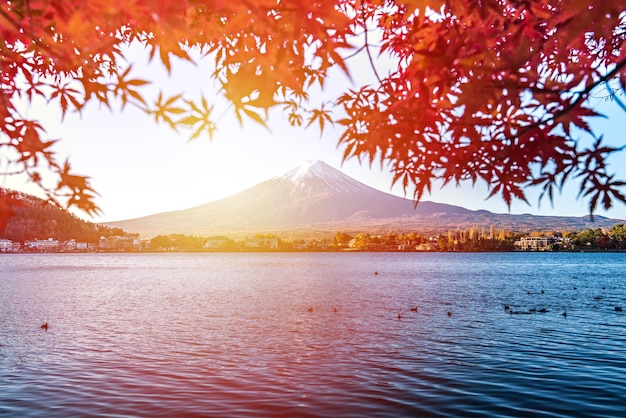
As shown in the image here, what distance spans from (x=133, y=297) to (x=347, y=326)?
30.7m

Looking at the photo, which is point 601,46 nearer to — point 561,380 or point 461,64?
point 461,64

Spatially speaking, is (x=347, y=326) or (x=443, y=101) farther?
(x=347, y=326)

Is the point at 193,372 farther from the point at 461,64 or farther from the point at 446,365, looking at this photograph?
the point at 461,64

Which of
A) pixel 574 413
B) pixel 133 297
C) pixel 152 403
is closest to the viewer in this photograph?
pixel 574 413

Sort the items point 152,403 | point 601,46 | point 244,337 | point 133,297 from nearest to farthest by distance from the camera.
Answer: point 601,46 < point 152,403 < point 244,337 < point 133,297

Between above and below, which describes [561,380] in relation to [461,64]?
below

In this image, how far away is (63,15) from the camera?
3521mm

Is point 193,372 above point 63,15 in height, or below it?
below

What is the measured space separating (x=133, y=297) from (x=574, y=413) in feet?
157

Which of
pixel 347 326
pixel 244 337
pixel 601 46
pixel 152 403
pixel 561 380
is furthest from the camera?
pixel 347 326

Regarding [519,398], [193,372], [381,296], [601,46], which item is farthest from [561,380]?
[381,296]

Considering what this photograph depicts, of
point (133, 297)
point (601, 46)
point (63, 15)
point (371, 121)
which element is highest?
point (601, 46)

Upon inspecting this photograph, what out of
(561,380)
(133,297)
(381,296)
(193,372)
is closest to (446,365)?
(561,380)

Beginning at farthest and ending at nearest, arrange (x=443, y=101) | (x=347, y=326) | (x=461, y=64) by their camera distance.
Result: (x=347, y=326) < (x=443, y=101) < (x=461, y=64)
